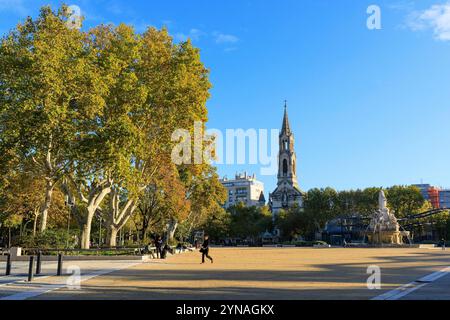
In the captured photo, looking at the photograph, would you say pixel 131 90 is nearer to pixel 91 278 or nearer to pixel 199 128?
pixel 199 128

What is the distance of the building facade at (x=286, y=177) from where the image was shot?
148 metres

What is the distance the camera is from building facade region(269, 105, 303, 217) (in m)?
148

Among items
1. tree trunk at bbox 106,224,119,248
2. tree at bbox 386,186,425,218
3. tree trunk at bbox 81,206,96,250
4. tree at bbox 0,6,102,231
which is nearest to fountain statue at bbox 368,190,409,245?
tree at bbox 386,186,425,218

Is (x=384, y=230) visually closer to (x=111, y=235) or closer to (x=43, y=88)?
A: (x=111, y=235)

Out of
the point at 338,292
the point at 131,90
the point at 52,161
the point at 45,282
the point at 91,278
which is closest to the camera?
the point at 338,292

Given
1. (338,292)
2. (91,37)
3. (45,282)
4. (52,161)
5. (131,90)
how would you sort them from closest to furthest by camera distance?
(338,292)
(45,282)
(131,90)
(52,161)
(91,37)

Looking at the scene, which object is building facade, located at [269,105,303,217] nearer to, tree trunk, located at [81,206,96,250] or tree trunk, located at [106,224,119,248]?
tree trunk, located at [106,224,119,248]

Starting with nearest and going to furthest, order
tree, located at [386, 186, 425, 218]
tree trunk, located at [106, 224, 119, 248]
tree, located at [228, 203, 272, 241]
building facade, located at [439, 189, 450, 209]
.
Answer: tree trunk, located at [106, 224, 119, 248] → tree, located at [386, 186, 425, 218] → tree, located at [228, 203, 272, 241] → building facade, located at [439, 189, 450, 209]

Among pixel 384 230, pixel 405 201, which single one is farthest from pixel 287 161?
pixel 384 230

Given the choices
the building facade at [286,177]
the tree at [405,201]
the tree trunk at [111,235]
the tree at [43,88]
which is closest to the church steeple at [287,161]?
the building facade at [286,177]

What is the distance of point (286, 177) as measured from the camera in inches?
5925
